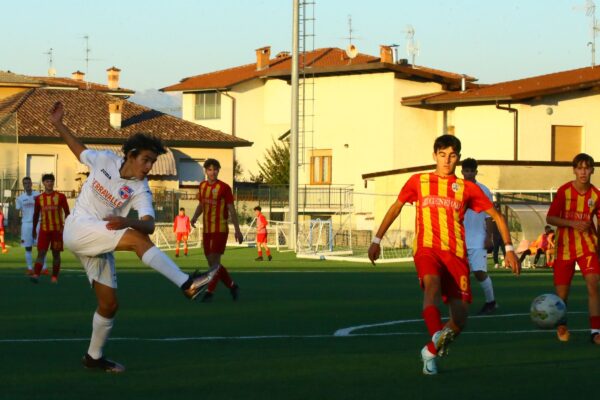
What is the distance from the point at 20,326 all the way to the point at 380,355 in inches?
188

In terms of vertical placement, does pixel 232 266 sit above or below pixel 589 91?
below

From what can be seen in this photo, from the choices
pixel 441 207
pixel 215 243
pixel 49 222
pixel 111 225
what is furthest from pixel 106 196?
pixel 49 222

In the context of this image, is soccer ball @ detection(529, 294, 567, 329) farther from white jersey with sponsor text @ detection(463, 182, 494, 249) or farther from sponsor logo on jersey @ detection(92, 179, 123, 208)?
white jersey with sponsor text @ detection(463, 182, 494, 249)

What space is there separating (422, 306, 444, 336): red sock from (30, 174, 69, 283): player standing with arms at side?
1523 centimetres

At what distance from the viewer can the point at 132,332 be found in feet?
44.7

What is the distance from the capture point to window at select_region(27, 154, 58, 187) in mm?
66562

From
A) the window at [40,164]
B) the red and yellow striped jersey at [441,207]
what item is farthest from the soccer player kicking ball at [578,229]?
the window at [40,164]

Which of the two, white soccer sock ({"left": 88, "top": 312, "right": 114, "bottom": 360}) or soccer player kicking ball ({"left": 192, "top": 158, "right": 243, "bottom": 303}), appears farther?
soccer player kicking ball ({"left": 192, "top": 158, "right": 243, "bottom": 303})

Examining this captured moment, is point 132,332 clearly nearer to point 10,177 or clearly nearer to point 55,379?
point 55,379

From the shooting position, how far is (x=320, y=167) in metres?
66.4

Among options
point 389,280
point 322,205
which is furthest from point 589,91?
point 389,280

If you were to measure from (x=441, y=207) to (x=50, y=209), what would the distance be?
51.0 ft

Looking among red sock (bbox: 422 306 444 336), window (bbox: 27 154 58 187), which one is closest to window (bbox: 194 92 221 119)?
window (bbox: 27 154 58 187)

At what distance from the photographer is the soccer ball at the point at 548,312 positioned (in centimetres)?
1233
